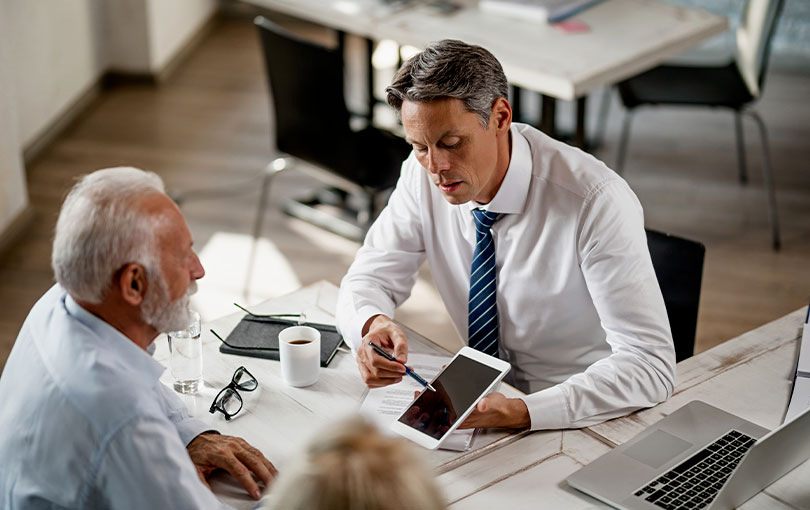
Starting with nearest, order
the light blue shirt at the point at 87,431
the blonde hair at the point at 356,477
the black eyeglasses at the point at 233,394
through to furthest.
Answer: the blonde hair at the point at 356,477
the light blue shirt at the point at 87,431
the black eyeglasses at the point at 233,394

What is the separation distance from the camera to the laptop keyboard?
1.45 meters

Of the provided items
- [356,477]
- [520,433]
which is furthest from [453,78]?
[356,477]

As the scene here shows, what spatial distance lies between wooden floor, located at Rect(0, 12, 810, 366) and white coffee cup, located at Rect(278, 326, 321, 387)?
1398mm

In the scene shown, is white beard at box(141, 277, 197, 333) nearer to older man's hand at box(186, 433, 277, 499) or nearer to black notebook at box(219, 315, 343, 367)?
older man's hand at box(186, 433, 277, 499)

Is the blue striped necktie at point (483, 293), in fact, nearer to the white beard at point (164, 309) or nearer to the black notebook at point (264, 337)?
the black notebook at point (264, 337)

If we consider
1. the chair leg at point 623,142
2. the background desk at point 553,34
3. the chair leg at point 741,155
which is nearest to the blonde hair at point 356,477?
the background desk at point 553,34

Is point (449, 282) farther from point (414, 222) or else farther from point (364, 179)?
point (364, 179)

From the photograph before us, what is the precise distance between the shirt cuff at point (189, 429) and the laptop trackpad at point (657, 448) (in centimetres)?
68

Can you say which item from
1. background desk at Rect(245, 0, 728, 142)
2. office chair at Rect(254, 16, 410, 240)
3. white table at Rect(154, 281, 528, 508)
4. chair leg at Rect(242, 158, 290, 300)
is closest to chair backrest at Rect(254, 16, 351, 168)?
office chair at Rect(254, 16, 410, 240)

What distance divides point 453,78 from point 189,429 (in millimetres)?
757

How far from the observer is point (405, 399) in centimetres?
171

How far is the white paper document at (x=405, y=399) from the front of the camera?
160 centimetres

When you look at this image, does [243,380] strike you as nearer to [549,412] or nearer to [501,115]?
[549,412]

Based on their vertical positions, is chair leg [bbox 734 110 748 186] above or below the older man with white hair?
below
